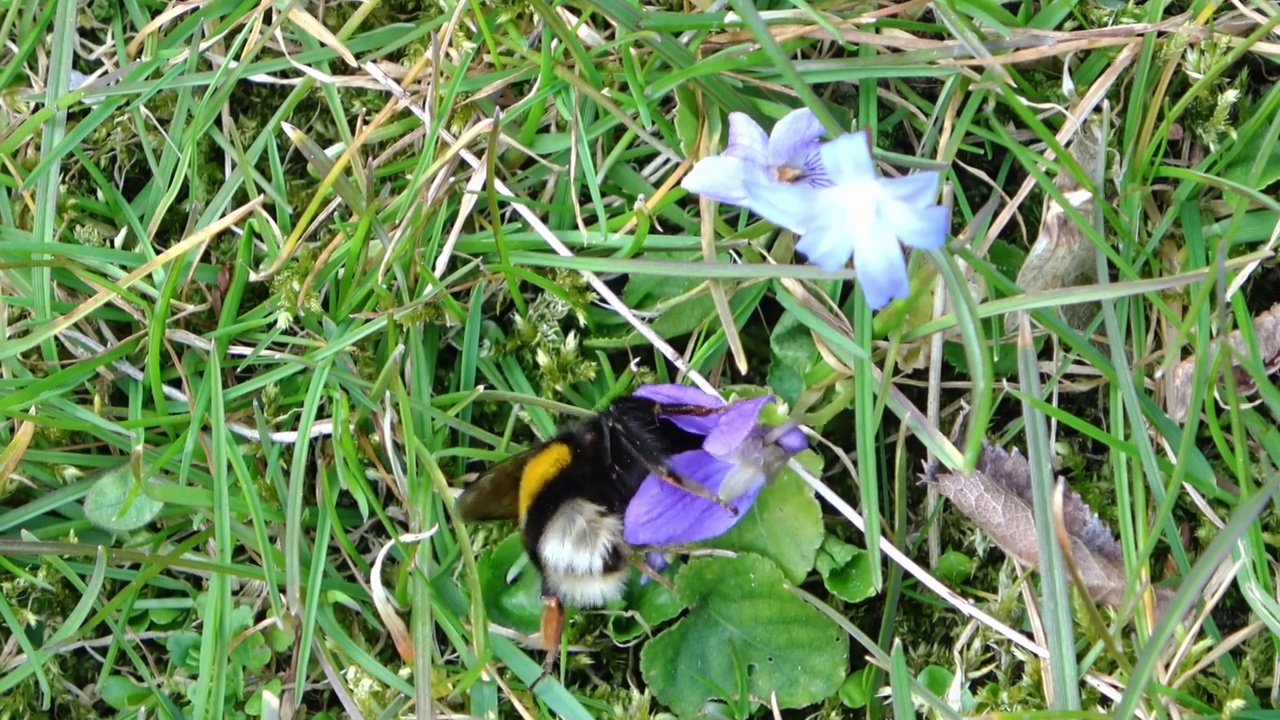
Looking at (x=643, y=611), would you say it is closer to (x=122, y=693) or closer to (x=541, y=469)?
(x=541, y=469)

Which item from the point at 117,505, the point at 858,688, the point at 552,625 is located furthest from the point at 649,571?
the point at 117,505

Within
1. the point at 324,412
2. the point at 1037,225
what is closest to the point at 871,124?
the point at 1037,225

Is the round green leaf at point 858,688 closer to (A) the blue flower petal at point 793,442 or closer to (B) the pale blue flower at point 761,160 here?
(A) the blue flower petal at point 793,442

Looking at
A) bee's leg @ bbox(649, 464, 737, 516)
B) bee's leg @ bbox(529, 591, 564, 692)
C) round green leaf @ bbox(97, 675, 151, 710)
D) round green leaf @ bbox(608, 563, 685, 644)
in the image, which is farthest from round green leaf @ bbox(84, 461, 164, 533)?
bee's leg @ bbox(649, 464, 737, 516)

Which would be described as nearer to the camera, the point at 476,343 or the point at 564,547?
the point at 564,547

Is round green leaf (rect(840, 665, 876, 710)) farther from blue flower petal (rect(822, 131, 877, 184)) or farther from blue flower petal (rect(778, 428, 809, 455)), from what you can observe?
blue flower petal (rect(822, 131, 877, 184))

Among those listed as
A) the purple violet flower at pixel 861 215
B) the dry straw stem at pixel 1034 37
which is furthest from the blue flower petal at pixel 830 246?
the dry straw stem at pixel 1034 37

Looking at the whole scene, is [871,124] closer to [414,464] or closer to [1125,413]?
[1125,413]
